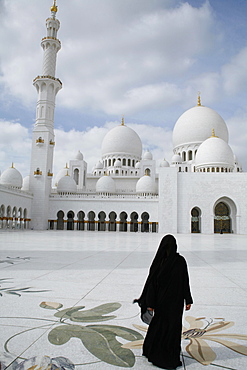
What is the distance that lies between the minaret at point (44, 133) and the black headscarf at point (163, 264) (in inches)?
973

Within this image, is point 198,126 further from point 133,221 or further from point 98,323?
point 98,323

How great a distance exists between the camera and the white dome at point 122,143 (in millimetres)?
34938

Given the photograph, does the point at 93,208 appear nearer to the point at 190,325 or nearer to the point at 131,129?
the point at 131,129

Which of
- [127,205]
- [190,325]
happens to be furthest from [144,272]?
[127,205]

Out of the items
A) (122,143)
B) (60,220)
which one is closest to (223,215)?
(122,143)

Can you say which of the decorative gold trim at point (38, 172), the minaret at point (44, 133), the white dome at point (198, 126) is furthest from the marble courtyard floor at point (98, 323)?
the white dome at point (198, 126)

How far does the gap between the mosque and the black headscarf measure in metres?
21.1

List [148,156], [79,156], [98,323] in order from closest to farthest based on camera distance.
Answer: [98,323] → [79,156] → [148,156]

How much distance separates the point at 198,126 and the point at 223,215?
10515 mm

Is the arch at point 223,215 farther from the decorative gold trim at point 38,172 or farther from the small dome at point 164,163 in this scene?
the decorative gold trim at point 38,172

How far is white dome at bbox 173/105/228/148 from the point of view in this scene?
30.9 metres

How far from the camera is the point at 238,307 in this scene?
284cm

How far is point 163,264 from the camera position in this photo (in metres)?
1.96

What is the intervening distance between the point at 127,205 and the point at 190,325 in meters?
24.3
